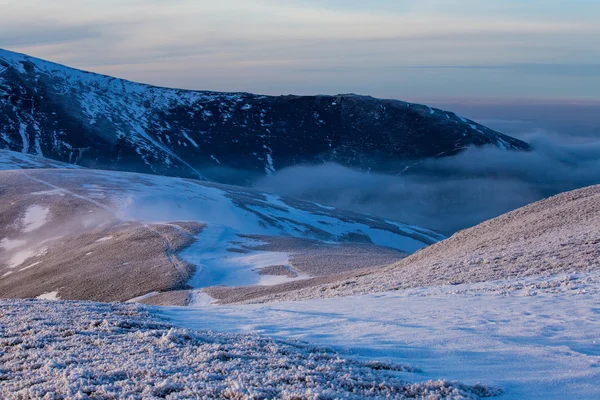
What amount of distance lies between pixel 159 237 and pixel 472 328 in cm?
4562

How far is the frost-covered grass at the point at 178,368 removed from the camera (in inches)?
355

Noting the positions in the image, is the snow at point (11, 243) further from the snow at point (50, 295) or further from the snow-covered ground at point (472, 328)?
the snow-covered ground at point (472, 328)

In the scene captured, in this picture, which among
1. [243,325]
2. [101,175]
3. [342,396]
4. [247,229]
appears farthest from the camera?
[101,175]

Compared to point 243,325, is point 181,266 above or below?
below

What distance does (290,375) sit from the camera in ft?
32.0

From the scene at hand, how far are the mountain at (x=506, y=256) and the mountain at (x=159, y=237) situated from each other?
24.5 feet

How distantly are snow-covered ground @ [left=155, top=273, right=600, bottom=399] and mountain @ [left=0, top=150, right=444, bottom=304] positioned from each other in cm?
1942

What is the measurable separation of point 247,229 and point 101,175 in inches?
1475

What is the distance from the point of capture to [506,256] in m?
25.5

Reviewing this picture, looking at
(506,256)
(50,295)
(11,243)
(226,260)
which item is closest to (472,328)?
(506,256)

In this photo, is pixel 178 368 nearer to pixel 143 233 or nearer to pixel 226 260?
pixel 226 260

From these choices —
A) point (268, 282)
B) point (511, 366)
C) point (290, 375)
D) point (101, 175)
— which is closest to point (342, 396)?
point (290, 375)

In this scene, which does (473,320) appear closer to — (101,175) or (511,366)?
(511,366)

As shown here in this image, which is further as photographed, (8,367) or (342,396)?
(8,367)
